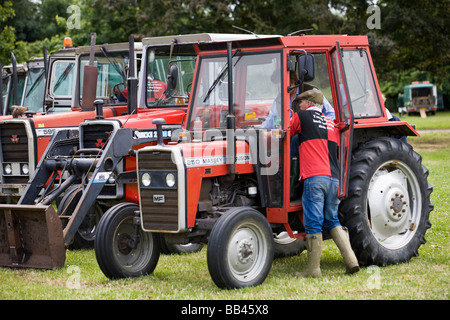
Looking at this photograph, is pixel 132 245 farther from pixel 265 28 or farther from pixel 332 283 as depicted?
pixel 265 28

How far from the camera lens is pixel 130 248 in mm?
7684

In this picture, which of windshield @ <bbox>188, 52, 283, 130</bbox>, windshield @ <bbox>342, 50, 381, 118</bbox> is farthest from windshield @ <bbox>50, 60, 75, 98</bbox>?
windshield @ <bbox>342, 50, 381, 118</bbox>

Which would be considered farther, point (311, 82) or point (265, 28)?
point (265, 28)

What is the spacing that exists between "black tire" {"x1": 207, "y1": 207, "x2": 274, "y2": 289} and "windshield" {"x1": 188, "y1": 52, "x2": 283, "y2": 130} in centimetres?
116

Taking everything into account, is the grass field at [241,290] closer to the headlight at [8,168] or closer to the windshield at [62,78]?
the headlight at [8,168]

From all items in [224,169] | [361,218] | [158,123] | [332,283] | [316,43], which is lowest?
[332,283]

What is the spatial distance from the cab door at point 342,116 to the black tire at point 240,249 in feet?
3.53

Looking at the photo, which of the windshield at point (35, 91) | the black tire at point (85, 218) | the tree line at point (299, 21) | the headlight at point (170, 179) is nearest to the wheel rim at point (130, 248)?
the headlight at point (170, 179)

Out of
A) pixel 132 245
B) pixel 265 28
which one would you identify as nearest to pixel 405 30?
pixel 265 28

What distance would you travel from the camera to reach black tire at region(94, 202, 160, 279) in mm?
7414

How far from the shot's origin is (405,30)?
23.5 meters

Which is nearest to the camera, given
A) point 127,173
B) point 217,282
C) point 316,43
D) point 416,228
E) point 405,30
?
point 217,282

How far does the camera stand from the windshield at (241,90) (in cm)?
751

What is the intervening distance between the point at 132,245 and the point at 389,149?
2.94 meters
